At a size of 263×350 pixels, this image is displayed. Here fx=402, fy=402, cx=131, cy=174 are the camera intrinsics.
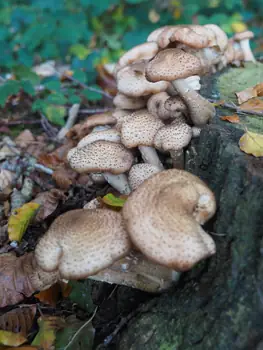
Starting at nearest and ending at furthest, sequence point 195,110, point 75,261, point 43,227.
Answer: point 75,261
point 195,110
point 43,227

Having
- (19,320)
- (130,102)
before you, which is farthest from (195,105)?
(19,320)

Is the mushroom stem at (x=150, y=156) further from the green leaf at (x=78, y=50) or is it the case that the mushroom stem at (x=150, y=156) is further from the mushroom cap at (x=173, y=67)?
the green leaf at (x=78, y=50)

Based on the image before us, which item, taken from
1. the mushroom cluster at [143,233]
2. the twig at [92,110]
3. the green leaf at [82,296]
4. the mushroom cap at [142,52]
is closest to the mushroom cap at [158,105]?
the mushroom cap at [142,52]

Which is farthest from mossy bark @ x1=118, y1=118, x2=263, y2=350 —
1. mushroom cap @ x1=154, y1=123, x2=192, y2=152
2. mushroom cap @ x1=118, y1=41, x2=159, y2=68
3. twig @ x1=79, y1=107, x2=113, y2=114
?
twig @ x1=79, y1=107, x2=113, y2=114

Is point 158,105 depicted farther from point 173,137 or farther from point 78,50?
point 78,50

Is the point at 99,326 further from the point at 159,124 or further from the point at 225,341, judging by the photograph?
the point at 159,124

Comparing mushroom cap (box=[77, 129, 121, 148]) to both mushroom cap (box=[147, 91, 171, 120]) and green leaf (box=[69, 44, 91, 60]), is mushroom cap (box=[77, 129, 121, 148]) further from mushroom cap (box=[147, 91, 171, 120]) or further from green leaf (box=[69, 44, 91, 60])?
green leaf (box=[69, 44, 91, 60])

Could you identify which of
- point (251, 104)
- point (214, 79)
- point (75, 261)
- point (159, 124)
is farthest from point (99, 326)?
point (214, 79)
